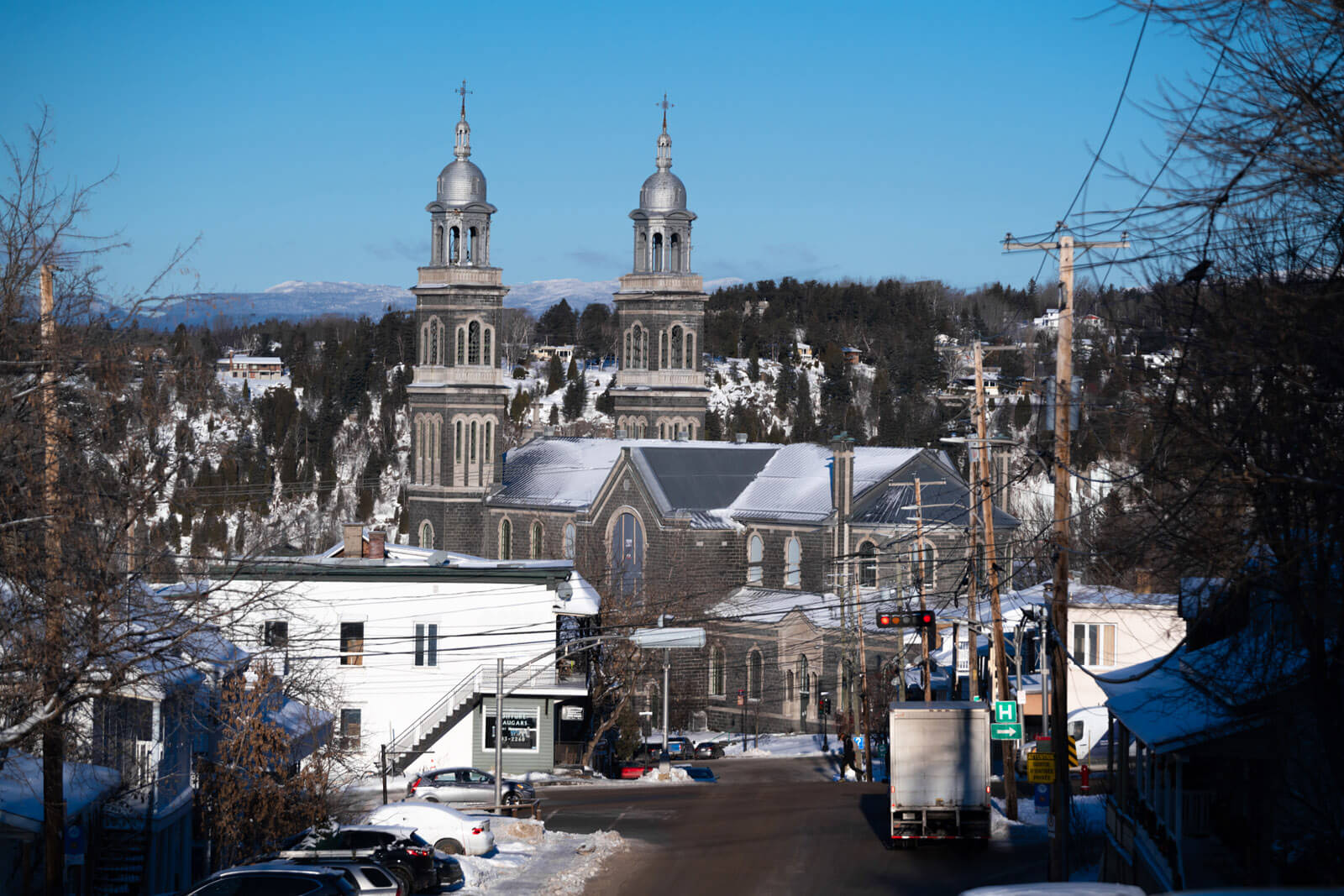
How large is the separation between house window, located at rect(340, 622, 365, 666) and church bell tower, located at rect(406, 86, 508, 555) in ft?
103

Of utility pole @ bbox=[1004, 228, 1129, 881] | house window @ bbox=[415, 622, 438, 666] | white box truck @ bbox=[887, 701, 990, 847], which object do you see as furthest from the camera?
house window @ bbox=[415, 622, 438, 666]

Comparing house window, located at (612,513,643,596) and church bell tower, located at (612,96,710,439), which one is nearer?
house window, located at (612,513,643,596)

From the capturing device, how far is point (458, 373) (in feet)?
→ 258

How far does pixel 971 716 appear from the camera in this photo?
30.1 metres

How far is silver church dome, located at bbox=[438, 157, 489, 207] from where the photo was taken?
78.4 meters

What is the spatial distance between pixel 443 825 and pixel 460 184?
53.8m

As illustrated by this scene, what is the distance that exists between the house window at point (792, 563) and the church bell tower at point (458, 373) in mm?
17460

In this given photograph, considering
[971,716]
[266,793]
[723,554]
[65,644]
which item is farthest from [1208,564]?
[723,554]

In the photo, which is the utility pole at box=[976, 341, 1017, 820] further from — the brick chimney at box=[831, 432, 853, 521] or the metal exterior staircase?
the brick chimney at box=[831, 432, 853, 521]

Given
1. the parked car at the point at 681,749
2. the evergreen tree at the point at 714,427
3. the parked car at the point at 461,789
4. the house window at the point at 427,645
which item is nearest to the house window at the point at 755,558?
the parked car at the point at 681,749

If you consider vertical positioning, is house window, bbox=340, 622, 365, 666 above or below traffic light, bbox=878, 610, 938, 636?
below

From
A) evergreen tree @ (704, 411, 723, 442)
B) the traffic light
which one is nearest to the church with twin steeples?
the traffic light

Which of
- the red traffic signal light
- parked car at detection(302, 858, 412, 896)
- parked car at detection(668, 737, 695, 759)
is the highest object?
the red traffic signal light

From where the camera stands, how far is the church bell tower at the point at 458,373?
258 ft
